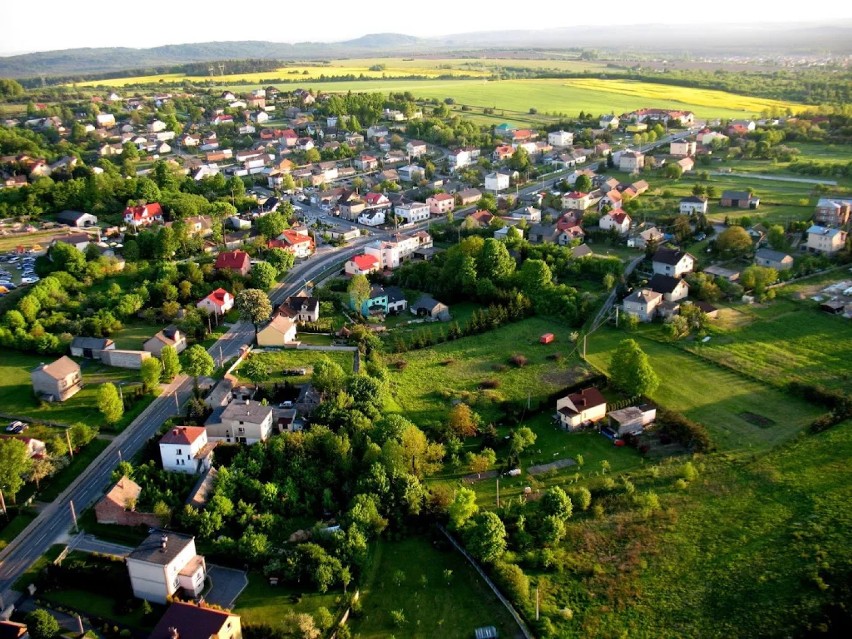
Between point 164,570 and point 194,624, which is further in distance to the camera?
point 164,570

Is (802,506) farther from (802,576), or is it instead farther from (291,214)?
(291,214)

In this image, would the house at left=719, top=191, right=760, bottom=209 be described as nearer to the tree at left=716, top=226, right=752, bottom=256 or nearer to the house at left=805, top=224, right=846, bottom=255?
the house at left=805, top=224, right=846, bottom=255

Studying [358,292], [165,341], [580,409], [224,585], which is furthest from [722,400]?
[165,341]

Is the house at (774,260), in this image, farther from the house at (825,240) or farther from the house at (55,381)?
the house at (55,381)

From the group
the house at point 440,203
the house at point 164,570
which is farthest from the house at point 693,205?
the house at point 164,570

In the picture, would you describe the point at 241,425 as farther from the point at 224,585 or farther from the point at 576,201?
the point at 576,201

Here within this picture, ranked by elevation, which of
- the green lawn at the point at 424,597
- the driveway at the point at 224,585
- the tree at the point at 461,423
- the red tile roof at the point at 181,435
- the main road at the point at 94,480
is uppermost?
the red tile roof at the point at 181,435

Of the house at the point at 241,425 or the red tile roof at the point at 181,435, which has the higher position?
the red tile roof at the point at 181,435

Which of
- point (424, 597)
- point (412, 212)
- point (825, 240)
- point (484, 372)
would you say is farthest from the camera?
point (412, 212)
